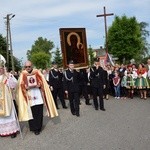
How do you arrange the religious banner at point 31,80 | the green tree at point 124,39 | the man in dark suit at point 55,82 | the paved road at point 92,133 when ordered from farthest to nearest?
the green tree at point 124,39 < the man in dark suit at point 55,82 < the religious banner at point 31,80 < the paved road at point 92,133

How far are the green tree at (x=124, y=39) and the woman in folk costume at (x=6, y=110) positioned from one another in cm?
3873

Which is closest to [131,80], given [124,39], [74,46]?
[74,46]

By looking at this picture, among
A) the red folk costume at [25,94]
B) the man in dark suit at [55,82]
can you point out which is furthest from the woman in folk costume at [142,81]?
the red folk costume at [25,94]

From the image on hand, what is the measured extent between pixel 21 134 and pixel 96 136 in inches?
70.6

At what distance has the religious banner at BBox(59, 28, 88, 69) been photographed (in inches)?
630

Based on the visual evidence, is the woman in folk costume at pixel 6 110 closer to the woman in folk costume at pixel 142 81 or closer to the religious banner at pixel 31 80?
the religious banner at pixel 31 80

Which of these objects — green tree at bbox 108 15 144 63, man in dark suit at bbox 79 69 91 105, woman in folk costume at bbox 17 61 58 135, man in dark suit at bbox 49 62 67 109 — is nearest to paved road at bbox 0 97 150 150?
woman in folk costume at bbox 17 61 58 135

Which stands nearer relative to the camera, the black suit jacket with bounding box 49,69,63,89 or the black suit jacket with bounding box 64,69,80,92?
the black suit jacket with bounding box 64,69,80,92

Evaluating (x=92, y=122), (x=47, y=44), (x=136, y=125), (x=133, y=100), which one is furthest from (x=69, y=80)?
(x=47, y=44)

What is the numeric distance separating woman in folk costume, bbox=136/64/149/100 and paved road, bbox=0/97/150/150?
3734 millimetres

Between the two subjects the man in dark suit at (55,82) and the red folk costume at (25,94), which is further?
the man in dark suit at (55,82)

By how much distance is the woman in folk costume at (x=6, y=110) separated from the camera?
33.3 ft

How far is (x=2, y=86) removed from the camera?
10.3m

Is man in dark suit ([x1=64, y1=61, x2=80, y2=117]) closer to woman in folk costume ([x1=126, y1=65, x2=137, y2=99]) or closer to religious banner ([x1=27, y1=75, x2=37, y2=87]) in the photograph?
religious banner ([x1=27, y1=75, x2=37, y2=87])
